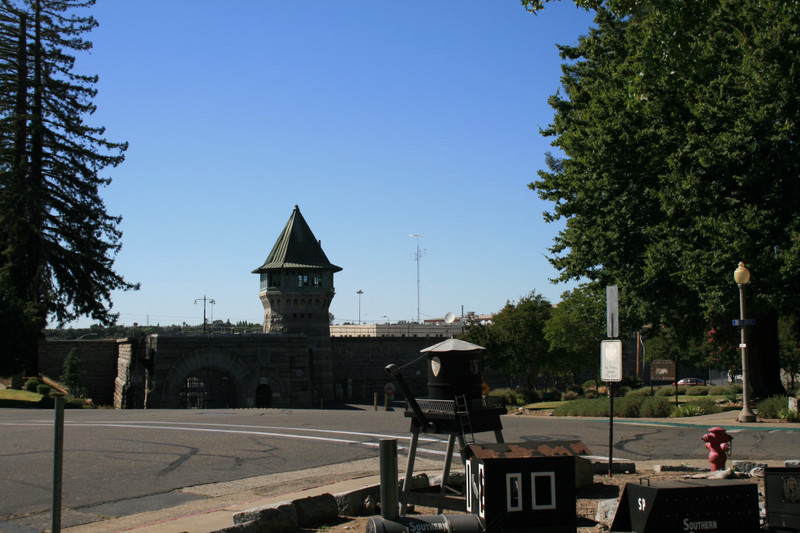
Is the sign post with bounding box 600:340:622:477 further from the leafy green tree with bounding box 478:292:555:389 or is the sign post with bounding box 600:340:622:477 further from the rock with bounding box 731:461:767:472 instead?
the leafy green tree with bounding box 478:292:555:389

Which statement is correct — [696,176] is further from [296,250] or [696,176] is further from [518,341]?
[296,250]

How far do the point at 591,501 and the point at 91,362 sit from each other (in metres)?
42.6

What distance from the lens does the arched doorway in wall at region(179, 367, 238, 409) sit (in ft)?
138

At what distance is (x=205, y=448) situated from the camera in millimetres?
13328

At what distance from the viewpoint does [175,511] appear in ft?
27.3

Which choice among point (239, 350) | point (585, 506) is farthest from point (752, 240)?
point (239, 350)

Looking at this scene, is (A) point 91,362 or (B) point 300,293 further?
(B) point 300,293

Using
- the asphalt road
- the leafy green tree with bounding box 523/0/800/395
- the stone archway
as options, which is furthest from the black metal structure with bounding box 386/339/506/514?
the stone archway

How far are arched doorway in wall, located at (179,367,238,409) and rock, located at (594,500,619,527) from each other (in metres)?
36.6

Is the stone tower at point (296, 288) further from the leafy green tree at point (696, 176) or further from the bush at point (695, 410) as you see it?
the bush at point (695, 410)

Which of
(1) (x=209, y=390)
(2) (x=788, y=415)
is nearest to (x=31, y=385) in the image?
(1) (x=209, y=390)

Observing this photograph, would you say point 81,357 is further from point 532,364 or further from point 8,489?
point 8,489

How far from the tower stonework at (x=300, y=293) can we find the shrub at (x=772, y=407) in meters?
38.0

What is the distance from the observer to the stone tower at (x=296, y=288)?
179ft
